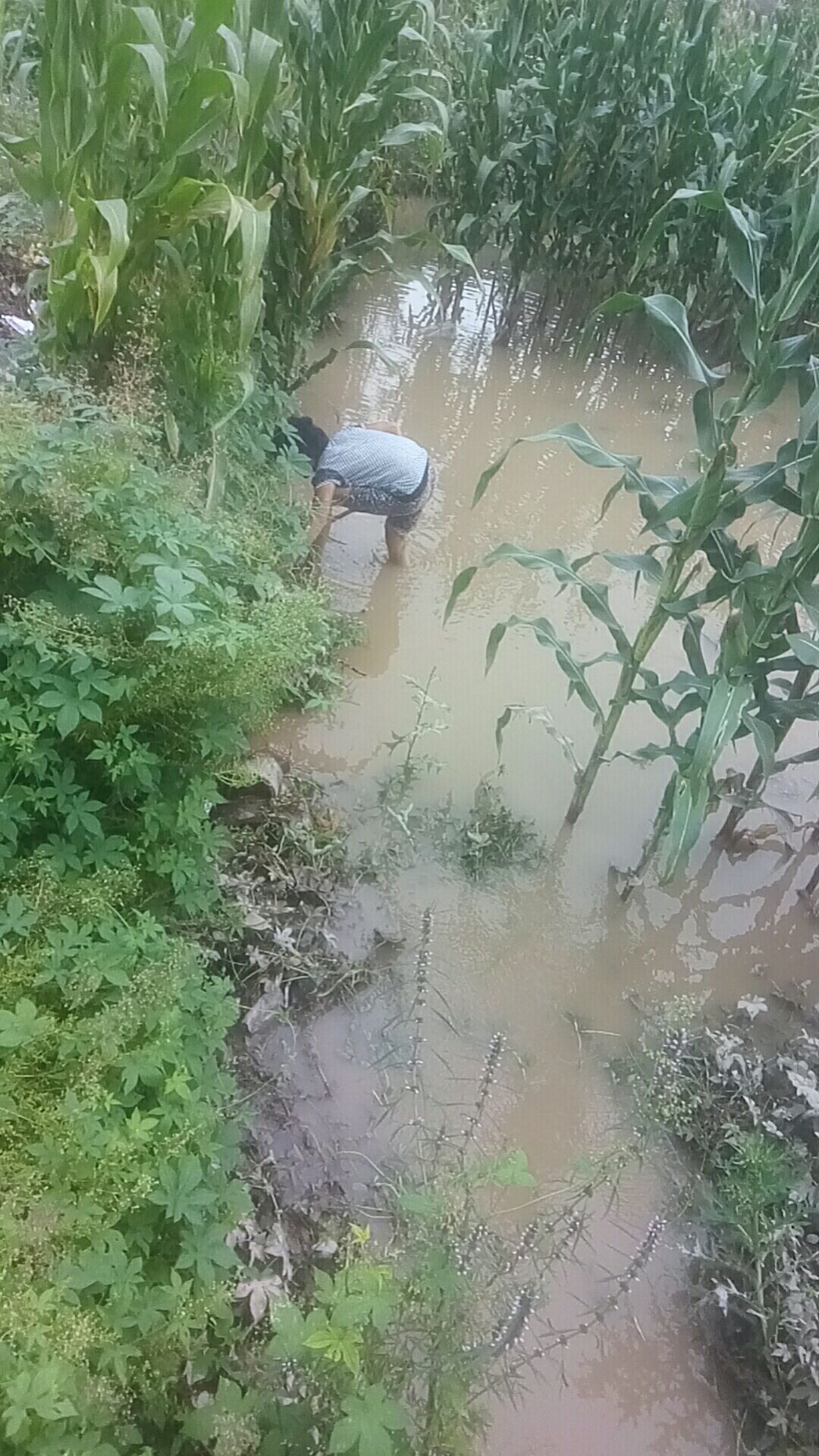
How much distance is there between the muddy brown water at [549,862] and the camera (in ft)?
5.29

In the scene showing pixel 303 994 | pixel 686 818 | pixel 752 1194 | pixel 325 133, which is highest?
pixel 325 133

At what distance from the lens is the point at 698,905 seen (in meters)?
2.35

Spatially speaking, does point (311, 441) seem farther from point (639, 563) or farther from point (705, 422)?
point (705, 422)

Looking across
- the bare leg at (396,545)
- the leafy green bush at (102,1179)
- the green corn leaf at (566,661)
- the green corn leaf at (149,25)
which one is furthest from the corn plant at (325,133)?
the leafy green bush at (102,1179)

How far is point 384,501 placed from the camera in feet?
8.89

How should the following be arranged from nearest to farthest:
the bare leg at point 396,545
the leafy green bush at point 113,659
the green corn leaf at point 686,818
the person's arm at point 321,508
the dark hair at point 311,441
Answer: the leafy green bush at point 113,659 < the green corn leaf at point 686,818 < the person's arm at point 321,508 < the dark hair at point 311,441 < the bare leg at point 396,545

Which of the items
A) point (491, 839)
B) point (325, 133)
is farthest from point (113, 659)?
point (325, 133)

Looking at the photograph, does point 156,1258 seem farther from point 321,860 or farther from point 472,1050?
point 321,860

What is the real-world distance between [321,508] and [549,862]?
116 centimetres

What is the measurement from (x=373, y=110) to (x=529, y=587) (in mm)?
1400

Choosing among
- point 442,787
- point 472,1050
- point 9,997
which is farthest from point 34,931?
point 442,787

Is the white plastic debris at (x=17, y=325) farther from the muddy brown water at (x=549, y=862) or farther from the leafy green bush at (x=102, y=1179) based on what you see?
the leafy green bush at (x=102, y=1179)

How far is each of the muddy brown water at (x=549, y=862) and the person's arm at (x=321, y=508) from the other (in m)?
0.24

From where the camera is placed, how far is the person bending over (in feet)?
8.73
